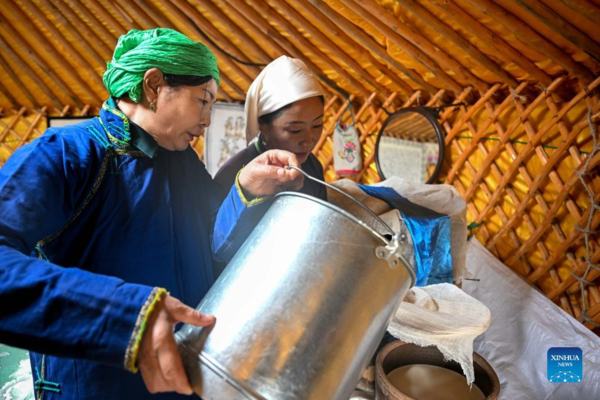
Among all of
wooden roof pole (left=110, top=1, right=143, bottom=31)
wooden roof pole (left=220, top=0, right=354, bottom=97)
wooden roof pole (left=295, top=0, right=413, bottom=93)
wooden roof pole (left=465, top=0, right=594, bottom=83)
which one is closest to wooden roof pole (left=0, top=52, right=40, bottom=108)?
wooden roof pole (left=110, top=1, right=143, bottom=31)

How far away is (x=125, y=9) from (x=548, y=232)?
99.0 inches

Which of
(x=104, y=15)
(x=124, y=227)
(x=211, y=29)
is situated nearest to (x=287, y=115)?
(x=124, y=227)

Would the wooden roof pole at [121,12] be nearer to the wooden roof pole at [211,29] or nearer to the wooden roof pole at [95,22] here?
the wooden roof pole at [95,22]

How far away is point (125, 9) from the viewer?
235 centimetres

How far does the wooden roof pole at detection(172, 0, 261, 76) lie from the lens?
215 centimetres

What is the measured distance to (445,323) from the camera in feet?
3.08

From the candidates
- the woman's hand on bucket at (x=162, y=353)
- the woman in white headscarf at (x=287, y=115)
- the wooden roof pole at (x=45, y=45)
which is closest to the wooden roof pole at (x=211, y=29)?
the wooden roof pole at (x=45, y=45)

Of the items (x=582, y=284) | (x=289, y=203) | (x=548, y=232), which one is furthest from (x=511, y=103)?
(x=289, y=203)

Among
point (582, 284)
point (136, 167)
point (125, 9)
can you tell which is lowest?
point (582, 284)

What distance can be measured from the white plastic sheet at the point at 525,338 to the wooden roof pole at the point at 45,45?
290 cm

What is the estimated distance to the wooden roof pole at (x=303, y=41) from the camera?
1.96m

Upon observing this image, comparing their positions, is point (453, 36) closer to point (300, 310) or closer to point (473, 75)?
point (473, 75)

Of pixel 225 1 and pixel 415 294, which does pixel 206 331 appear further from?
pixel 225 1

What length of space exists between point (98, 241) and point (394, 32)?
155cm
